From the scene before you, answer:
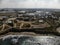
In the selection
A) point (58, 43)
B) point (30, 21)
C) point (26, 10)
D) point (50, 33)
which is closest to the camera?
point (58, 43)

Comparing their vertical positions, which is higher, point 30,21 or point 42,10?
point 42,10

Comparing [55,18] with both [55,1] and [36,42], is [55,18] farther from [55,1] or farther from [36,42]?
[36,42]

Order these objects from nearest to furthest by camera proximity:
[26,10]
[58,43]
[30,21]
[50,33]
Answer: [58,43]
[50,33]
[30,21]
[26,10]

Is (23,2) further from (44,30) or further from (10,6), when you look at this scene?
(44,30)

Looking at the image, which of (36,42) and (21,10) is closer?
(36,42)

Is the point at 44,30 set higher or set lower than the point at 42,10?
lower

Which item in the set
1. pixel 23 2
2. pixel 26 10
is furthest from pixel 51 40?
pixel 23 2

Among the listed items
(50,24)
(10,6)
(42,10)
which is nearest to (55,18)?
(50,24)

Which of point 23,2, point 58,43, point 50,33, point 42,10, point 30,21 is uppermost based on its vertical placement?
point 23,2

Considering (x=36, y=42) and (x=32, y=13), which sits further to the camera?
(x=32, y=13)
